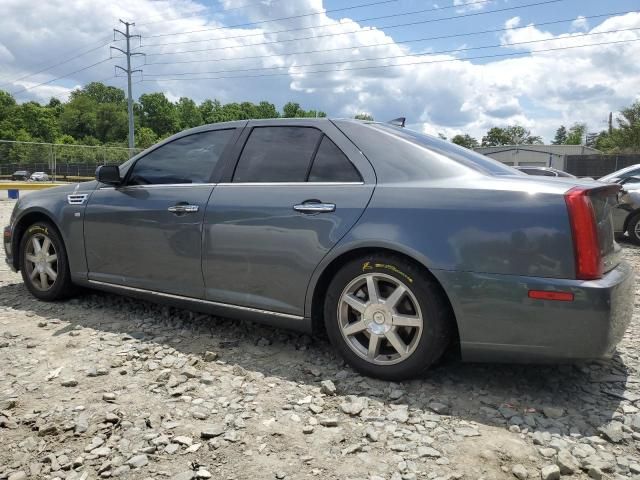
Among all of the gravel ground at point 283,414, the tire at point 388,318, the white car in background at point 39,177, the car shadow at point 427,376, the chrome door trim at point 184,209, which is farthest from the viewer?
the white car in background at point 39,177

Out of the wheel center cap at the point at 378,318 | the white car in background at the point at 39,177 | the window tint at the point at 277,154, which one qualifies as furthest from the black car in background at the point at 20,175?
the wheel center cap at the point at 378,318

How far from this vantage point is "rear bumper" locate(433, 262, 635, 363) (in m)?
2.50

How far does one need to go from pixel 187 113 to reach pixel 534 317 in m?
116

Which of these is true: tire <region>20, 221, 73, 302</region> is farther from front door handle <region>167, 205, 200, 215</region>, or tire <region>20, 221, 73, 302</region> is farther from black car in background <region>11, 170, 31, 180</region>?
black car in background <region>11, 170, 31, 180</region>

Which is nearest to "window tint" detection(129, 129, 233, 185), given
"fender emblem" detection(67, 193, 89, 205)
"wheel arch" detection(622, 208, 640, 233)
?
"fender emblem" detection(67, 193, 89, 205)

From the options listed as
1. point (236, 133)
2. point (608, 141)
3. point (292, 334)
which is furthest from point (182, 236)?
point (608, 141)

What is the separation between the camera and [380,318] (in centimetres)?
294

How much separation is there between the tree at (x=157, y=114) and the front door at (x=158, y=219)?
105 meters

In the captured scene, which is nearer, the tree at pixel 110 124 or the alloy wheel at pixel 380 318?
the alloy wheel at pixel 380 318

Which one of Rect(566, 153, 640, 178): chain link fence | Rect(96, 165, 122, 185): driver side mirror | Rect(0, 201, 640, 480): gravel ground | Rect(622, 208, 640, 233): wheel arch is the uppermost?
Rect(566, 153, 640, 178): chain link fence

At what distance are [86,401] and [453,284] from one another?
6.73 ft

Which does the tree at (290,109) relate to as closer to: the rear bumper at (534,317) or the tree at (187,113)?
the tree at (187,113)

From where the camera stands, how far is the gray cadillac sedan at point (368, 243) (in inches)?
101

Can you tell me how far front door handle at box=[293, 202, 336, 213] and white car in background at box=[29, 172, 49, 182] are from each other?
21.3m
